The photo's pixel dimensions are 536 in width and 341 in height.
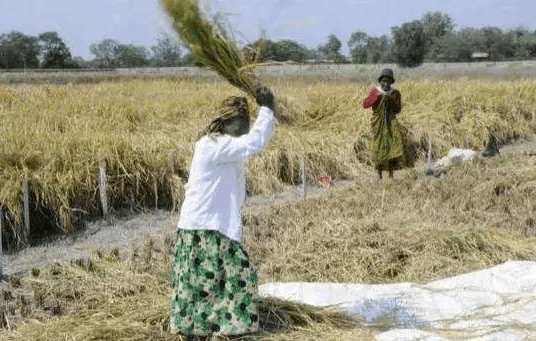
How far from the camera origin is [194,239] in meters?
3.48

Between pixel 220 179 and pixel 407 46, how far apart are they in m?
45.0

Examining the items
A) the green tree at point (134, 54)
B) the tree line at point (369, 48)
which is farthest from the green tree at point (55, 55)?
the green tree at point (134, 54)

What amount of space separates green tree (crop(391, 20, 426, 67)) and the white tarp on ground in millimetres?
43055

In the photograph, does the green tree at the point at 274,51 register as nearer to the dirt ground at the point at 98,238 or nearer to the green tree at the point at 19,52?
the dirt ground at the point at 98,238

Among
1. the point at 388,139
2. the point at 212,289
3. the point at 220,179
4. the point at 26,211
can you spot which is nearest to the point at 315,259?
the point at 212,289

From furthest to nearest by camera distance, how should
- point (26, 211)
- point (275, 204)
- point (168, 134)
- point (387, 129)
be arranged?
point (168, 134), point (387, 129), point (275, 204), point (26, 211)

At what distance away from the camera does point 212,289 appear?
3523 millimetres

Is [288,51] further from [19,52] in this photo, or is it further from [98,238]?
[19,52]

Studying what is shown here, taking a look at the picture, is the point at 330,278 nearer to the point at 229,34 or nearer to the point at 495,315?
→ the point at 495,315

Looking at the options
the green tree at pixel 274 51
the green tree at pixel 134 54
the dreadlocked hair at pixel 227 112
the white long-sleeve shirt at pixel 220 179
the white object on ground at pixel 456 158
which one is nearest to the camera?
the white long-sleeve shirt at pixel 220 179

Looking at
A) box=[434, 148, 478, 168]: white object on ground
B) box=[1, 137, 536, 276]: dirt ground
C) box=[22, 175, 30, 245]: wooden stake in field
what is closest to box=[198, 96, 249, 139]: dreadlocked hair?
box=[1, 137, 536, 276]: dirt ground

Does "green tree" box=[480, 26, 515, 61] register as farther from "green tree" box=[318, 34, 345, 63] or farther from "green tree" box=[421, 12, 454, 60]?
"green tree" box=[318, 34, 345, 63]

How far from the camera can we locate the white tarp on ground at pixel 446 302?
3746 mm

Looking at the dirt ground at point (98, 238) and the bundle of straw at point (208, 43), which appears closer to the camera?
the bundle of straw at point (208, 43)
